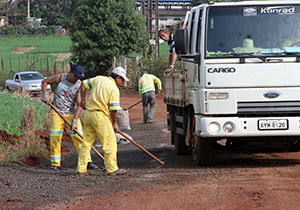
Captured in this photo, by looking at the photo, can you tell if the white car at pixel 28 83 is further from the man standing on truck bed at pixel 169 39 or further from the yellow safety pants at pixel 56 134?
the yellow safety pants at pixel 56 134

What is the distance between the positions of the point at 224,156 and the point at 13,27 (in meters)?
89.8

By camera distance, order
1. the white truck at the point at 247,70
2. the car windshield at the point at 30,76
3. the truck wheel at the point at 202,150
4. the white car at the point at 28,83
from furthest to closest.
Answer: the car windshield at the point at 30,76 → the white car at the point at 28,83 → the truck wheel at the point at 202,150 → the white truck at the point at 247,70

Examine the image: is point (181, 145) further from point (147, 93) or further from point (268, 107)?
point (147, 93)

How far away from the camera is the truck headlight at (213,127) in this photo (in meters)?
8.43

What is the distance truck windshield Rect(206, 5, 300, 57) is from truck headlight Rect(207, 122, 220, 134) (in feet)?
3.39

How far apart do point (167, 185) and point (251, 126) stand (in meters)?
1.68

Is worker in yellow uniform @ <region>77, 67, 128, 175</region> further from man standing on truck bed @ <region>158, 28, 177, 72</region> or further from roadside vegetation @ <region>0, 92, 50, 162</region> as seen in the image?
man standing on truck bed @ <region>158, 28, 177, 72</region>

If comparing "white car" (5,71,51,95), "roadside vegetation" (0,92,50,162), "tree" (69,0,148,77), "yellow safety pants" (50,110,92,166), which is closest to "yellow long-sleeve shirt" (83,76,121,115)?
"yellow safety pants" (50,110,92,166)

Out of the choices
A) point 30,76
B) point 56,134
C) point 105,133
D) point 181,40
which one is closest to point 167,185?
point 105,133

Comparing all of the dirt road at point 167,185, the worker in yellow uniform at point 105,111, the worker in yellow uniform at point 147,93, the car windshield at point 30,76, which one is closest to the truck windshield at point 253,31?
the worker in yellow uniform at point 105,111

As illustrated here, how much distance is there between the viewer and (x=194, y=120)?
9.04 metres

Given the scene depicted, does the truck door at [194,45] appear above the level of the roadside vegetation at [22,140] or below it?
above

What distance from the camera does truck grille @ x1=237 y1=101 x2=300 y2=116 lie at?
27.7ft

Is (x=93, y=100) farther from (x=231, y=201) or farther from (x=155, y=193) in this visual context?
(x=231, y=201)
